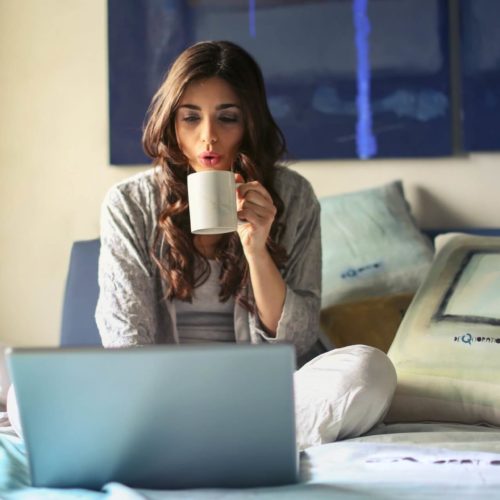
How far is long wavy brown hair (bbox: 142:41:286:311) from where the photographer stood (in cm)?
203

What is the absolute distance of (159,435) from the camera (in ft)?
3.76

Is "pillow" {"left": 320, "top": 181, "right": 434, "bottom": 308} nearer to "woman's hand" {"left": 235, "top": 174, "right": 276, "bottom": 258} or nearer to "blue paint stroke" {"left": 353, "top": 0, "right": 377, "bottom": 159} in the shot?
"blue paint stroke" {"left": 353, "top": 0, "right": 377, "bottom": 159}

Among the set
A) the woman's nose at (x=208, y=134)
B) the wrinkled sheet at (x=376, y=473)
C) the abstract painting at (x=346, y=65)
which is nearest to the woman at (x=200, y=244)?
the woman's nose at (x=208, y=134)

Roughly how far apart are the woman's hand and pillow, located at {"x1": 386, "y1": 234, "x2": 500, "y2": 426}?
1.18 ft

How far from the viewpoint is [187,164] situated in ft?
6.83

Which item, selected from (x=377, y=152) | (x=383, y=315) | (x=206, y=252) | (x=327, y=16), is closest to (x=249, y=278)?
(x=206, y=252)

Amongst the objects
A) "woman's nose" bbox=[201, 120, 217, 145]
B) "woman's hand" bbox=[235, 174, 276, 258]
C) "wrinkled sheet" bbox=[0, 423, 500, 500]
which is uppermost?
"woman's nose" bbox=[201, 120, 217, 145]

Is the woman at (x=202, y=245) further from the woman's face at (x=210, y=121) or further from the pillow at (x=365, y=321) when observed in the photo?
the pillow at (x=365, y=321)

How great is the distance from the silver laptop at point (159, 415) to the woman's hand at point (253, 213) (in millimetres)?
766

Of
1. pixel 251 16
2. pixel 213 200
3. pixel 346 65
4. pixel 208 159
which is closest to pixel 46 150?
pixel 251 16

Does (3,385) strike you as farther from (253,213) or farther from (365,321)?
(365,321)

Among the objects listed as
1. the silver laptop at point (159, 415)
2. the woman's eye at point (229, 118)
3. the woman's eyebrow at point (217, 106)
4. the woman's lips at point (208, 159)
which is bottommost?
the silver laptop at point (159, 415)

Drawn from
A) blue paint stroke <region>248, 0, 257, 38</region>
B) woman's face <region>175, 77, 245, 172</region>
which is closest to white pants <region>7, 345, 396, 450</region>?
woman's face <region>175, 77, 245, 172</region>

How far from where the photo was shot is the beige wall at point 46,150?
2826 mm
